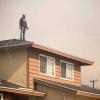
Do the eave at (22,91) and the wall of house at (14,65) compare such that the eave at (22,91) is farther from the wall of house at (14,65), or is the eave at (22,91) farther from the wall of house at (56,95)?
the wall of house at (14,65)

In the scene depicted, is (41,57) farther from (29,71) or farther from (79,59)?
(79,59)

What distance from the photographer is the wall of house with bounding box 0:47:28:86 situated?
28.1m

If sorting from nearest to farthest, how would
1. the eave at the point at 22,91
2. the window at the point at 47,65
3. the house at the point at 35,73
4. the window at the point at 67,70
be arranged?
the eave at the point at 22,91, the house at the point at 35,73, the window at the point at 47,65, the window at the point at 67,70

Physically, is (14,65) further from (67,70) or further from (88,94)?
(88,94)

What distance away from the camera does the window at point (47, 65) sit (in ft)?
A: 95.5

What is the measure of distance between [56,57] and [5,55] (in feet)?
12.2

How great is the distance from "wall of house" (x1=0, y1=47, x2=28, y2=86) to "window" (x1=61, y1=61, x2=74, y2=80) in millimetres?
3902

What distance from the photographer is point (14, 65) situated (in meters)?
28.6

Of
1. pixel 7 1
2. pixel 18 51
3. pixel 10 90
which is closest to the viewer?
pixel 10 90

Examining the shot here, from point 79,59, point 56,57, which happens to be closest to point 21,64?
point 56,57

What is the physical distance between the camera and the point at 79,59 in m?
31.8

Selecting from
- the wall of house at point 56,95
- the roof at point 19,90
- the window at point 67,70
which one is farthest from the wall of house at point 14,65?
the window at point 67,70

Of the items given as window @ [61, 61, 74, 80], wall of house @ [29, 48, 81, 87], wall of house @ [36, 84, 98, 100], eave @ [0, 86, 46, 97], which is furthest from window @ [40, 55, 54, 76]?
eave @ [0, 86, 46, 97]

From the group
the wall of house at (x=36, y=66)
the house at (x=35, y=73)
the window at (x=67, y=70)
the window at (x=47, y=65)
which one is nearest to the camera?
the house at (x=35, y=73)
